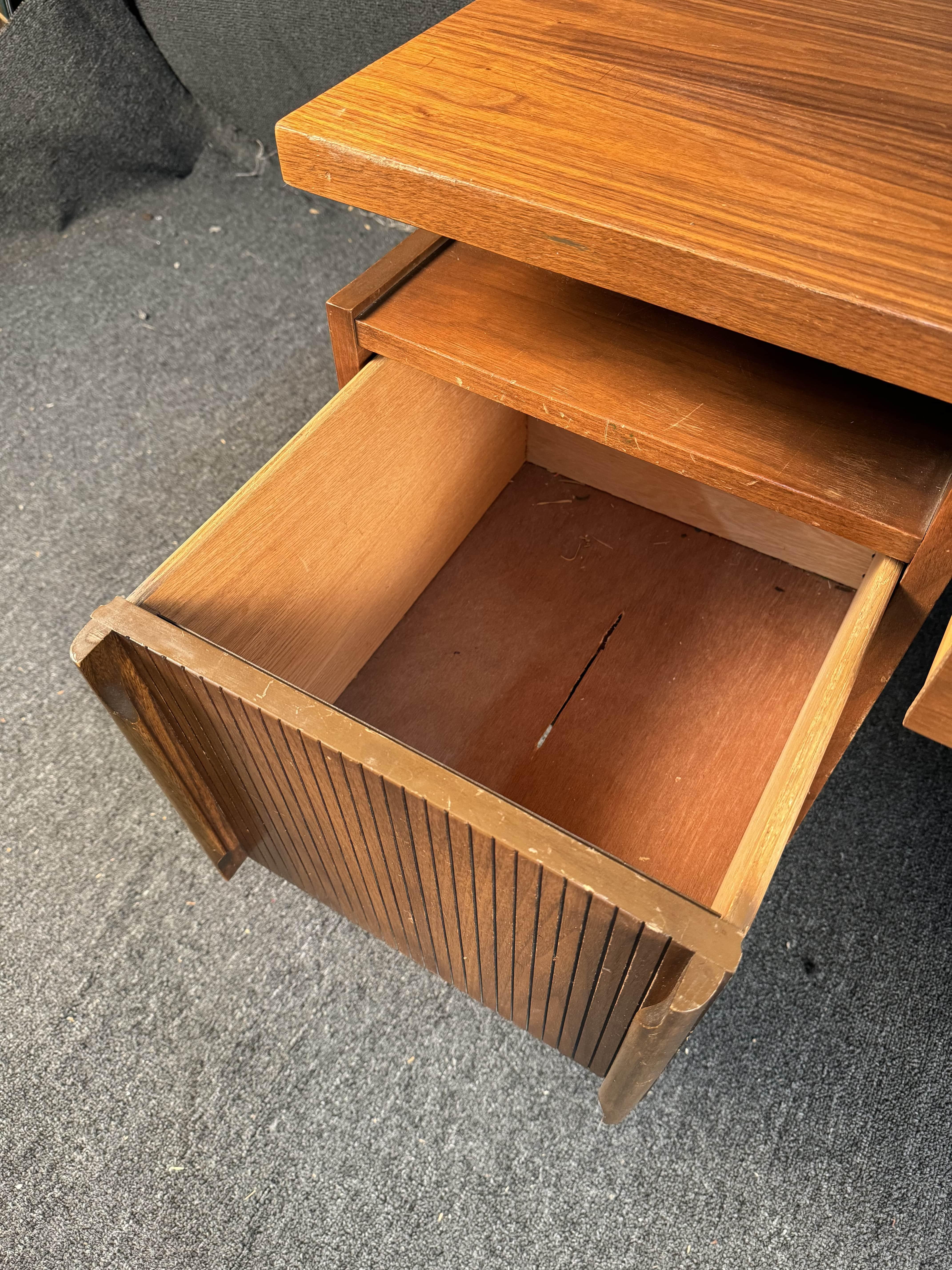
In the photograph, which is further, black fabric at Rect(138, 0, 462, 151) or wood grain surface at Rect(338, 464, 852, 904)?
black fabric at Rect(138, 0, 462, 151)

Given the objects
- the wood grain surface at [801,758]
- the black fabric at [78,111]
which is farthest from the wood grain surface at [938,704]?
the black fabric at [78,111]

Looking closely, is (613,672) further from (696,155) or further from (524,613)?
(696,155)

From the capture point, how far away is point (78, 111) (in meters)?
1.26

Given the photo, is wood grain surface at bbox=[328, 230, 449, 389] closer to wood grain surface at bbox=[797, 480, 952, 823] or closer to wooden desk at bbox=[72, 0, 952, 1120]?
wooden desk at bbox=[72, 0, 952, 1120]

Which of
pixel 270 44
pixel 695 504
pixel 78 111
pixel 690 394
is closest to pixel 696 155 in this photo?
pixel 690 394

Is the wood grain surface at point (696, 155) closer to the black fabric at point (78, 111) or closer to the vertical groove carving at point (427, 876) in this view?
the vertical groove carving at point (427, 876)

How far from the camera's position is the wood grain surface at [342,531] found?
517 millimetres

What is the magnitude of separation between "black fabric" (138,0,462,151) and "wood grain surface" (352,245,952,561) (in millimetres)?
608

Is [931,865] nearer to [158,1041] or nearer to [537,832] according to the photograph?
[537,832]

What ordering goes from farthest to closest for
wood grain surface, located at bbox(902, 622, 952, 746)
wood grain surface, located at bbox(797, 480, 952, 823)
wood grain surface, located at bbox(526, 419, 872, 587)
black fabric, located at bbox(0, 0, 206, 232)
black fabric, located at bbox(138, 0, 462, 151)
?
black fabric, located at bbox(0, 0, 206, 232) < black fabric, located at bbox(138, 0, 462, 151) < wood grain surface, located at bbox(526, 419, 872, 587) < wood grain surface, located at bbox(797, 480, 952, 823) < wood grain surface, located at bbox(902, 622, 952, 746)

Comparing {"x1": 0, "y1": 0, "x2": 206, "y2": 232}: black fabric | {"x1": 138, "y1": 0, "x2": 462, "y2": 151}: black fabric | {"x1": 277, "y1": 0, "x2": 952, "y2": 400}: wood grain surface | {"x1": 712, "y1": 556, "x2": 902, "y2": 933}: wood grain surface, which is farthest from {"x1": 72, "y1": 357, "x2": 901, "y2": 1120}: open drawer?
{"x1": 0, "y1": 0, "x2": 206, "y2": 232}: black fabric

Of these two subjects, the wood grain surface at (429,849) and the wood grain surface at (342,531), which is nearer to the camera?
the wood grain surface at (429,849)

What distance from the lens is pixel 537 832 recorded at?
15.0 inches

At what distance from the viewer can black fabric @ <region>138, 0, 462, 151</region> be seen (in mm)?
1043
